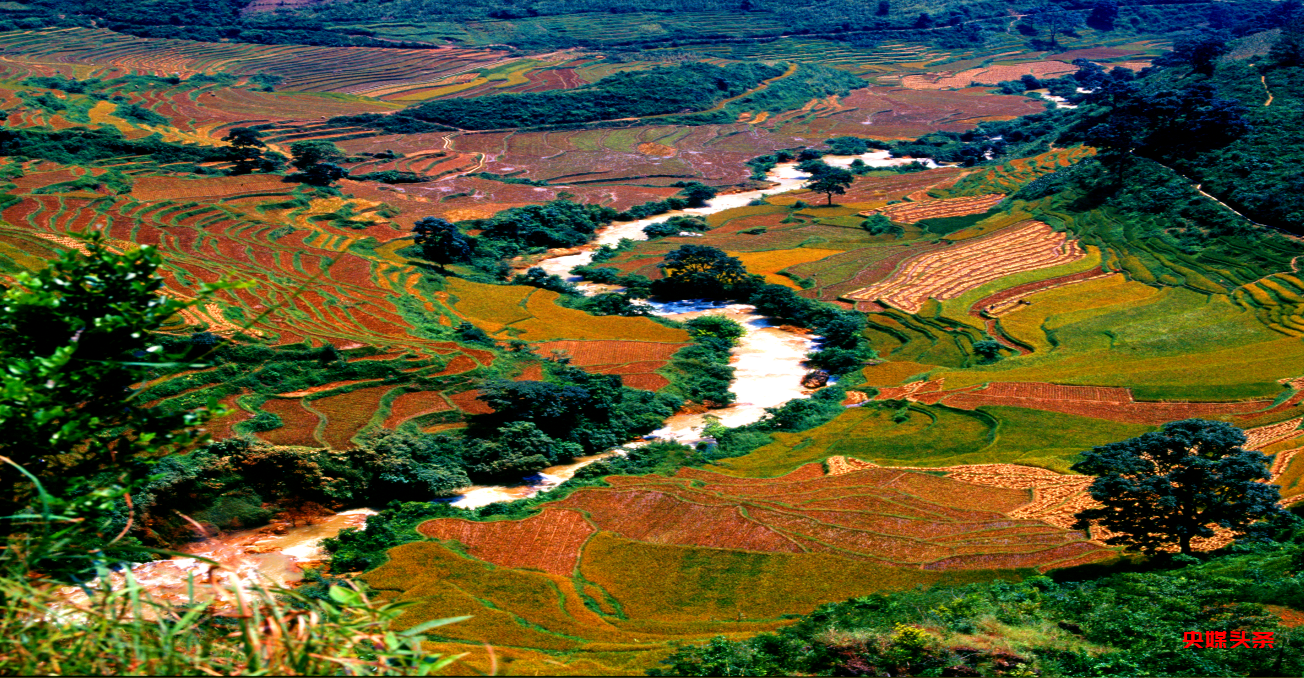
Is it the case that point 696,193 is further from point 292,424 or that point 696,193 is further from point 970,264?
point 292,424

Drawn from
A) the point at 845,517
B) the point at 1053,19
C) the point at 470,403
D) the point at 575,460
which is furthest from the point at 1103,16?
the point at 845,517

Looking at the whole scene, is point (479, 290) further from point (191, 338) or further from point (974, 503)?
point (974, 503)

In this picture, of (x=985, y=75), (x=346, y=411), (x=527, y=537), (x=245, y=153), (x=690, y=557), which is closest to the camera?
(x=690, y=557)

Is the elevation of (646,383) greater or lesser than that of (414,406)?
lesser

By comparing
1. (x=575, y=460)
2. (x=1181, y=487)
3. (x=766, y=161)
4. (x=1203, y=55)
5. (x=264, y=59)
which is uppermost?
(x=1203, y=55)

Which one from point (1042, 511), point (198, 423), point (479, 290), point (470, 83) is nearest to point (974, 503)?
point (1042, 511)

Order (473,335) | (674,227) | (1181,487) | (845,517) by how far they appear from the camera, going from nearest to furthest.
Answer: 1. (1181,487)
2. (845,517)
3. (473,335)
4. (674,227)

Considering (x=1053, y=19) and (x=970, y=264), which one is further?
(x=1053, y=19)
